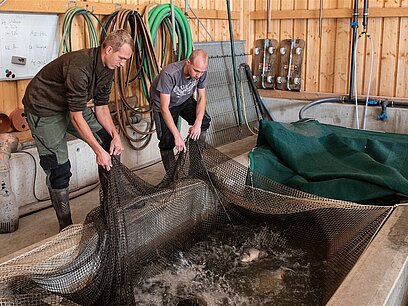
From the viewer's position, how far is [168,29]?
576 centimetres

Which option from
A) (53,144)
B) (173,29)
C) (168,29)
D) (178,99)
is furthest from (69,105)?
(168,29)

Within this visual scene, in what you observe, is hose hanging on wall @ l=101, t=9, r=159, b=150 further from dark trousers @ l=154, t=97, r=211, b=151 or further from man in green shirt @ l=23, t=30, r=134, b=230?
man in green shirt @ l=23, t=30, r=134, b=230

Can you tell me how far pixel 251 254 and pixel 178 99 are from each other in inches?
57.7

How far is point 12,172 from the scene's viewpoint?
400 cm

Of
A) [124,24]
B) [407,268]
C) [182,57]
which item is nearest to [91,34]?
[124,24]

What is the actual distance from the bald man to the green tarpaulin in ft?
2.14

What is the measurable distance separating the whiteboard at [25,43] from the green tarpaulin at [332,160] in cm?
203

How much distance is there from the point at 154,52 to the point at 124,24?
0.49 m

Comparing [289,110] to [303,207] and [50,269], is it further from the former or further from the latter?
[50,269]

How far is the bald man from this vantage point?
3.83m

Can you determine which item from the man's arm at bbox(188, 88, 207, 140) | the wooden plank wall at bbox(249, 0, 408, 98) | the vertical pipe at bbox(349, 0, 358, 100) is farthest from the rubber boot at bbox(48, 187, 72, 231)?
the wooden plank wall at bbox(249, 0, 408, 98)

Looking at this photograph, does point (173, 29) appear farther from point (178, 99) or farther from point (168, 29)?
point (178, 99)

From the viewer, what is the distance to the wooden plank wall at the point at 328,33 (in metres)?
6.26

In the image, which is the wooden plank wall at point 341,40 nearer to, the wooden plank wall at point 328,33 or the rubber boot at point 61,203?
the wooden plank wall at point 328,33
